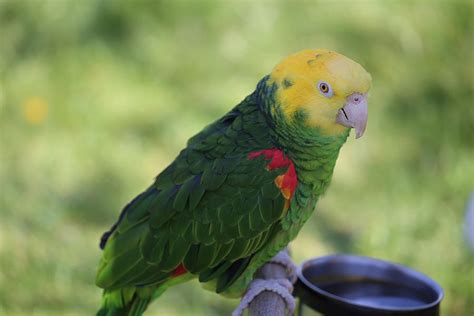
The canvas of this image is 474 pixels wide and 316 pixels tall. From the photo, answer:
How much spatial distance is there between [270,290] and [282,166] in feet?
0.89

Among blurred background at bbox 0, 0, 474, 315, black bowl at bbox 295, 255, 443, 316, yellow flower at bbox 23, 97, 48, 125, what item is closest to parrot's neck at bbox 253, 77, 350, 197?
black bowl at bbox 295, 255, 443, 316

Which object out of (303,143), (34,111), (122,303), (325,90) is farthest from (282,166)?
(34,111)

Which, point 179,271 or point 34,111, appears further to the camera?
point 34,111

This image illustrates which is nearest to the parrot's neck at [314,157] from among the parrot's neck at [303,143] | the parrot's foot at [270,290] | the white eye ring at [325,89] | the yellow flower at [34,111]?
Answer: the parrot's neck at [303,143]

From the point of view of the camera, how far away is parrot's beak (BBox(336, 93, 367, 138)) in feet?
3.95

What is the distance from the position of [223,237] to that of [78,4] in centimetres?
221

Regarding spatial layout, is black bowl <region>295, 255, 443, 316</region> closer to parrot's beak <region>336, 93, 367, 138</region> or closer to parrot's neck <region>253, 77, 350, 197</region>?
parrot's neck <region>253, 77, 350, 197</region>

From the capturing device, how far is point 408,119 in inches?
117

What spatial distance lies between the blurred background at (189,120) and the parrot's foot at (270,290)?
89 centimetres

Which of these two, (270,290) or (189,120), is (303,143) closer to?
(270,290)

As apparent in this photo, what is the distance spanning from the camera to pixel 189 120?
2963mm

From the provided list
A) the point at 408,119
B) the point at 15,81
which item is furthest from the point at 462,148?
the point at 15,81

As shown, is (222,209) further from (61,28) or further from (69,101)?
(61,28)

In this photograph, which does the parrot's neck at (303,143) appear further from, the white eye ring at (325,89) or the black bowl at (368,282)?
the black bowl at (368,282)
